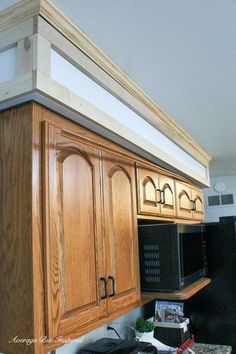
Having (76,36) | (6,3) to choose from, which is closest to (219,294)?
(76,36)

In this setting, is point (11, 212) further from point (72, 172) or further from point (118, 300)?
point (118, 300)

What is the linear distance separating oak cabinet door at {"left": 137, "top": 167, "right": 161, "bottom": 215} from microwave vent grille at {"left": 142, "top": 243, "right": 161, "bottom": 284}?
7.6 inches

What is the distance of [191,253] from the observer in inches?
77.6

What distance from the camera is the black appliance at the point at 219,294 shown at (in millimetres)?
2438

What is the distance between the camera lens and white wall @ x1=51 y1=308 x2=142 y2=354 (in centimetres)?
151

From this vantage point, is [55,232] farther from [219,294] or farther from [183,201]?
[219,294]

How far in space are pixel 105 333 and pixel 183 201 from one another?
3.55ft

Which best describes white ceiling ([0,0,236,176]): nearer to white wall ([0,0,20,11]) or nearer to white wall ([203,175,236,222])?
Result: white wall ([0,0,20,11])

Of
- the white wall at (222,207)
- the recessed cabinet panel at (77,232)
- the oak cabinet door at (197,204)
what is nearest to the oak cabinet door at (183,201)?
the oak cabinet door at (197,204)

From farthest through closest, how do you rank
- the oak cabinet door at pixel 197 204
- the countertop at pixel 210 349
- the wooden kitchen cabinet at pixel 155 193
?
the oak cabinet door at pixel 197 204 < the countertop at pixel 210 349 < the wooden kitchen cabinet at pixel 155 193

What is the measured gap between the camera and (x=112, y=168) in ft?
4.82

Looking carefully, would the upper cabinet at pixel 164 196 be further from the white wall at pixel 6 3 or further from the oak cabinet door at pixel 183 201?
the white wall at pixel 6 3

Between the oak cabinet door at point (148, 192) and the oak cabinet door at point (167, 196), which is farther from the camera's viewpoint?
the oak cabinet door at point (167, 196)

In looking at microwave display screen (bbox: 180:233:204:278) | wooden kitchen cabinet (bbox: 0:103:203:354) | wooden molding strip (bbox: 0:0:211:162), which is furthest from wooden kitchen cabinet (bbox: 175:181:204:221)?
wooden kitchen cabinet (bbox: 0:103:203:354)
